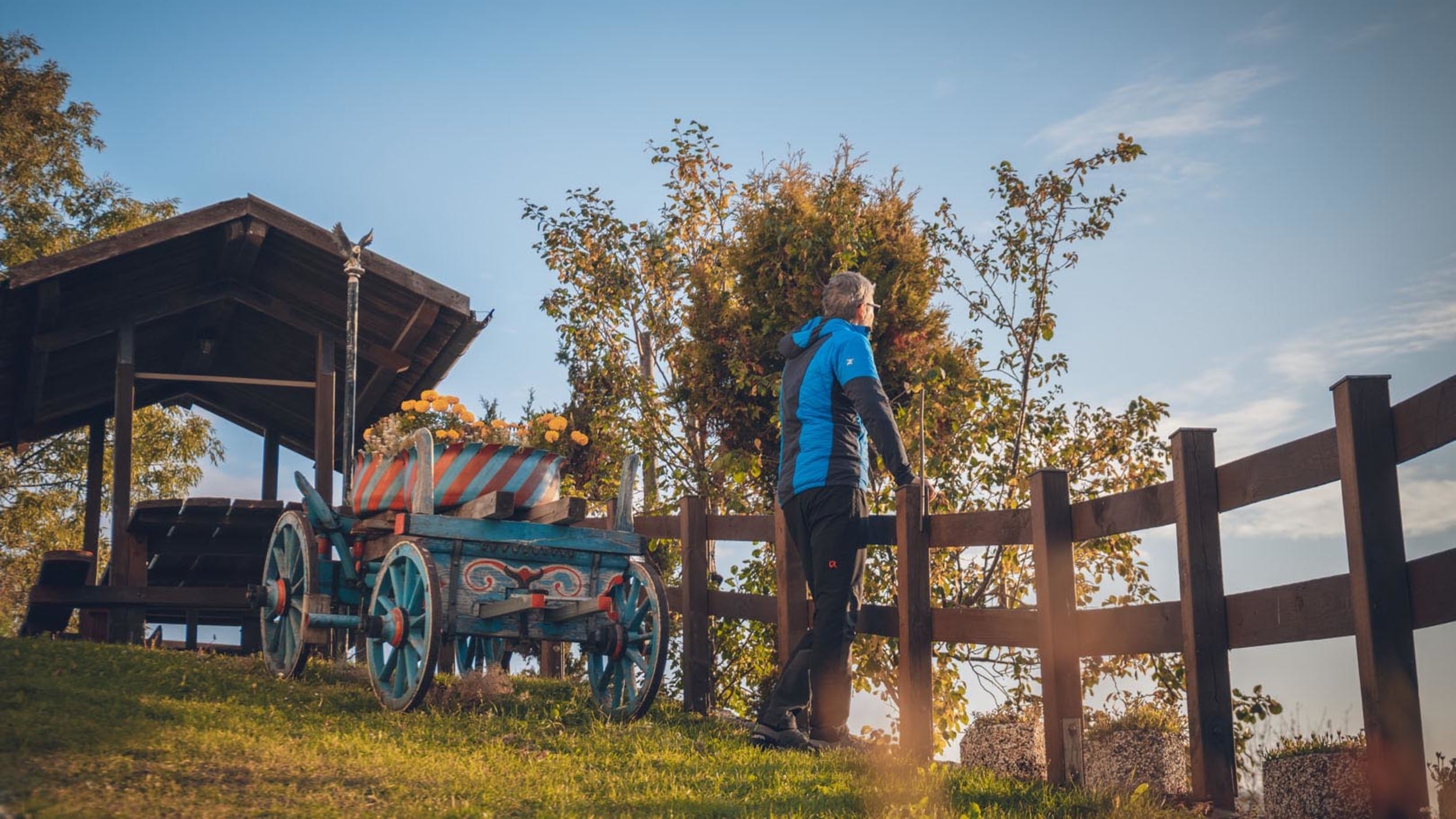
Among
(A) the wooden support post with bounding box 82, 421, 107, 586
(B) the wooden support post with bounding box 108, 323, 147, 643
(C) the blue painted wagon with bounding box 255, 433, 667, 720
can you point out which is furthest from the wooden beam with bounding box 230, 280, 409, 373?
(C) the blue painted wagon with bounding box 255, 433, 667, 720

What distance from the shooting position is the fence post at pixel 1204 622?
18.0 feet

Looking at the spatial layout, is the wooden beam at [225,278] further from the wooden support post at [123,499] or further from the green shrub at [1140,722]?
the green shrub at [1140,722]

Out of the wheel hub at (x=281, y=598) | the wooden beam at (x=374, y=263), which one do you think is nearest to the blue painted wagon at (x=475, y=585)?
the wheel hub at (x=281, y=598)

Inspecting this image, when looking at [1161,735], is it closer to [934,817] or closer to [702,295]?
[934,817]

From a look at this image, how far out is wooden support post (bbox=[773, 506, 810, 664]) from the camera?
793 centimetres

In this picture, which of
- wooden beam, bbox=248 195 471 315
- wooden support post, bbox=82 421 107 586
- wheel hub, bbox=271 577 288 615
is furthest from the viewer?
wooden support post, bbox=82 421 107 586

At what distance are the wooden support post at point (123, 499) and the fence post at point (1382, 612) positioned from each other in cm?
1176

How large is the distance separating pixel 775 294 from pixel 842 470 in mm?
5181

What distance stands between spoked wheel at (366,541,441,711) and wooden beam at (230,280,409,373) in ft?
25.0

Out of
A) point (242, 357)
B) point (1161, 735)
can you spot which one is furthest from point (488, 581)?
point (242, 357)

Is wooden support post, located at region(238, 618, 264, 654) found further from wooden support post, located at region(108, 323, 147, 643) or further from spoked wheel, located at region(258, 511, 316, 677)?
spoked wheel, located at region(258, 511, 316, 677)

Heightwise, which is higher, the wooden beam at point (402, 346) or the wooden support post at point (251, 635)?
the wooden beam at point (402, 346)

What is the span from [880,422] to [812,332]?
825 millimetres

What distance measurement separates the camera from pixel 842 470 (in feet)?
22.7
